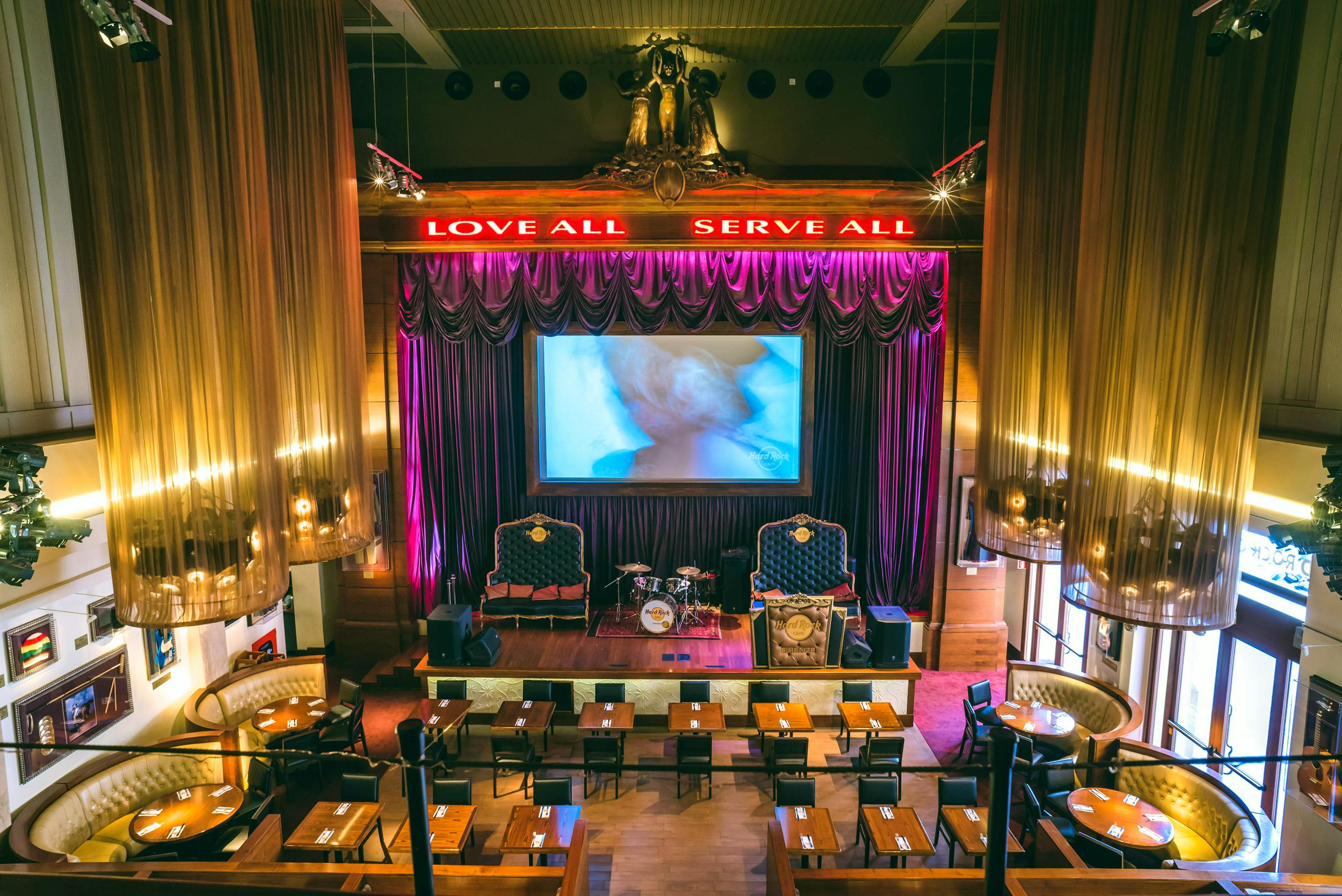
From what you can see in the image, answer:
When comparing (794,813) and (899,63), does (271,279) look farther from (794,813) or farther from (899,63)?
(899,63)

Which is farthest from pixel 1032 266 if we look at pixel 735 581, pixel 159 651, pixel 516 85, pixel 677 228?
pixel 159 651

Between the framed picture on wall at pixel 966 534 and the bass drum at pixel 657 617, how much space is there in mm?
3555

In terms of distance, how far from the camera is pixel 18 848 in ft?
16.0

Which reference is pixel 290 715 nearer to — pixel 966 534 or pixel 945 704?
pixel 945 704

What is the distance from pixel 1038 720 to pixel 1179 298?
5.08m

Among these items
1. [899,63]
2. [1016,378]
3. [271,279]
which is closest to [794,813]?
[1016,378]

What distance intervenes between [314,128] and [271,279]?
1.39 meters

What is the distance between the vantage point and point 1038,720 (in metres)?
7.03

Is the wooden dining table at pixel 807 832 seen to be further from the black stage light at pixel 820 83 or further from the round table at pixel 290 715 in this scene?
the black stage light at pixel 820 83

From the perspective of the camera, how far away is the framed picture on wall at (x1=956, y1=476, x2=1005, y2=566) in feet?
28.9

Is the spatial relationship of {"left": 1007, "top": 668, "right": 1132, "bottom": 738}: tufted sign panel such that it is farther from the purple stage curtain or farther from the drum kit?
the drum kit

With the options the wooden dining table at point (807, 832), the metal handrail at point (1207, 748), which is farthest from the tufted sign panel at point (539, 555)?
the metal handrail at point (1207, 748)

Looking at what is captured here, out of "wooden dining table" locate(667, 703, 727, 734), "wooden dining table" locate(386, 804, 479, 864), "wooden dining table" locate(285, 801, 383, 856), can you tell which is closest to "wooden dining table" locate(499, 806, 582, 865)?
"wooden dining table" locate(386, 804, 479, 864)

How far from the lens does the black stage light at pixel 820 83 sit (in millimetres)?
8297
